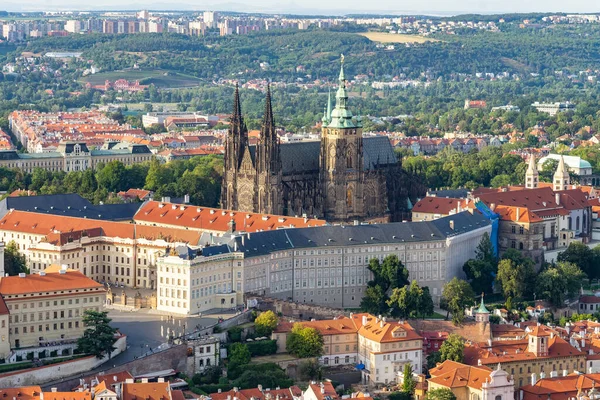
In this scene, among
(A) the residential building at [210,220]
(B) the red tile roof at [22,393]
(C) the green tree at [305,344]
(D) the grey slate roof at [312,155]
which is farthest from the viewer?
(D) the grey slate roof at [312,155]

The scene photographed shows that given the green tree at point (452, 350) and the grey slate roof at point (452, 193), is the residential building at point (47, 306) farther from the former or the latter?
the grey slate roof at point (452, 193)

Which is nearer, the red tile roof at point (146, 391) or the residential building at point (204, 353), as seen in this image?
the red tile roof at point (146, 391)

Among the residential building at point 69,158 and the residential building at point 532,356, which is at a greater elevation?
the residential building at point 69,158

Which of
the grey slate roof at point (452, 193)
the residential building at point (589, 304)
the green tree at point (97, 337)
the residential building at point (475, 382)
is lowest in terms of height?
the residential building at point (589, 304)

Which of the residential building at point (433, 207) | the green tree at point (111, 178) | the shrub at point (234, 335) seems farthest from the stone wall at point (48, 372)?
the green tree at point (111, 178)

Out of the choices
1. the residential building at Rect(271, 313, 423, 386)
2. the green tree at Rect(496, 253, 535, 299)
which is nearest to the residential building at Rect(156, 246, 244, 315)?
the residential building at Rect(271, 313, 423, 386)

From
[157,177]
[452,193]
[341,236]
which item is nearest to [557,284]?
[341,236]

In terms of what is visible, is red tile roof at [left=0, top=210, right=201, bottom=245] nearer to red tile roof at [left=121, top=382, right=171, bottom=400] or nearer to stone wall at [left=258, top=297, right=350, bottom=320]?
stone wall at [left=258, top=297, right=350, bottom=320]

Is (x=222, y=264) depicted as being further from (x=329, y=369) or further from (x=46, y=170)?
(x=46, y=170)
